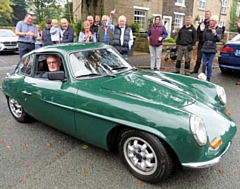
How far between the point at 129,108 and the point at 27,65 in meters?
2.31

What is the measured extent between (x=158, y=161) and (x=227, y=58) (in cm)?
582

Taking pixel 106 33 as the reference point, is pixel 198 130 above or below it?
below

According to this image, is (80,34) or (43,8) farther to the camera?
(43,8)

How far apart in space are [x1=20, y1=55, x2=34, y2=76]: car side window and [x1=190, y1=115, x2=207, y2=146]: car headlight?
9.08ft

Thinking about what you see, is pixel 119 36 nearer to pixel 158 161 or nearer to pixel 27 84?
pixel 27 84

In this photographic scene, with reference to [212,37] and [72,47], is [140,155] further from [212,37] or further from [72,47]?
[212,37]

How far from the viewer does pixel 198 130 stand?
2199mm

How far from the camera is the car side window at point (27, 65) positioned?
374 centimetres

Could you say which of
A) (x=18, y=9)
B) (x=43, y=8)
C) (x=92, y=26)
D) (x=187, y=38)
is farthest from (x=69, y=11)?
(x=18, y=9)

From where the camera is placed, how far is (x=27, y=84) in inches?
141

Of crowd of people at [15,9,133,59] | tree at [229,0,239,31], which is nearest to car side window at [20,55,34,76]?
crowd of people at [15,9,133,59]

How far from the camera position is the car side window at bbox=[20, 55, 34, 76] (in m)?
3.74

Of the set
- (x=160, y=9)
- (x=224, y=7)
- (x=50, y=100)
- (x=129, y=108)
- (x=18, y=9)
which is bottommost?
(x=50, y=100)

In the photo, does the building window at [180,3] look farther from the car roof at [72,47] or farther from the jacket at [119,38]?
the car roof at [72,47]
